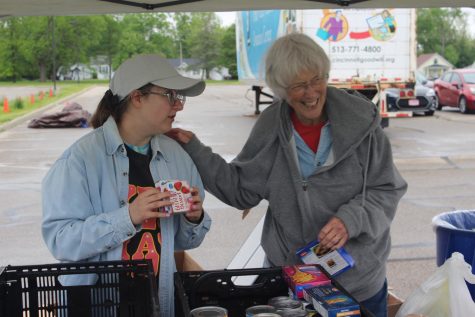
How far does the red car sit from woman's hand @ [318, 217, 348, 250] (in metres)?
21.0

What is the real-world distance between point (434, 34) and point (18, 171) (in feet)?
310

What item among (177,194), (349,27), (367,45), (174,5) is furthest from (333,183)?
(367,45)

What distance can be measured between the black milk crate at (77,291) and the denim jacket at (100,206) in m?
0.10

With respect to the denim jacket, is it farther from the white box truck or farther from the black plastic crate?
the white box truck

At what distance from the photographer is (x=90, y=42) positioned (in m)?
80.5

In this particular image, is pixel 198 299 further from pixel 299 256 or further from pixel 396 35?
pixel 396 35

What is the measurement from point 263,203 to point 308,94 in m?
6.63

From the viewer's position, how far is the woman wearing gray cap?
7.69 feet

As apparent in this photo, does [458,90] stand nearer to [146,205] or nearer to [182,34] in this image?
[146,205]

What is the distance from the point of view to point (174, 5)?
11.2 ft

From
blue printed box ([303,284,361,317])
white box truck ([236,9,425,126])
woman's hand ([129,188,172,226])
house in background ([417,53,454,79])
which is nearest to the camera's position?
blue printed box ([303,284,361,317])

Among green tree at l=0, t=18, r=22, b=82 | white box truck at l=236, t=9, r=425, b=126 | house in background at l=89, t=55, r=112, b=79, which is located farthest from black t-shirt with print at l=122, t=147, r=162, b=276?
house in background at l=89, t=55, r=112, b=79

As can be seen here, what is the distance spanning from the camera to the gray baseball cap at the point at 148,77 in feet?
8.34

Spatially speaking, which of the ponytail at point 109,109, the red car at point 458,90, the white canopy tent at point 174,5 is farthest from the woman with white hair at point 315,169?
the red car at point 458,90
